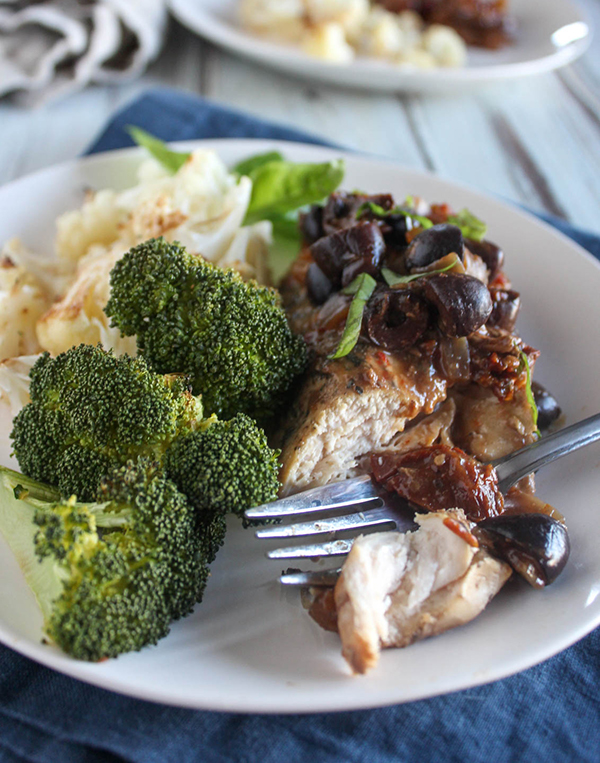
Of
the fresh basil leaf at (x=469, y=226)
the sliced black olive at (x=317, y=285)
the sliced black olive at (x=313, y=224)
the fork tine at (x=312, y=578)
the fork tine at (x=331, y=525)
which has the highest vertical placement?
the fresh basil leaf at (x=469, y=226)

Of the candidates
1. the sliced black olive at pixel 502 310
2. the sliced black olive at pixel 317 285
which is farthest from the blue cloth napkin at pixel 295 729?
the sliced black olive at pixel 317 285

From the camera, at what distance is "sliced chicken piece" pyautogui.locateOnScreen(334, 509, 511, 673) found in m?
2.25

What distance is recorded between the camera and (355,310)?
2967mm

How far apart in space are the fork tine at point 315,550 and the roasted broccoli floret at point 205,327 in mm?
707

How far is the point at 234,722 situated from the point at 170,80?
6.32 m

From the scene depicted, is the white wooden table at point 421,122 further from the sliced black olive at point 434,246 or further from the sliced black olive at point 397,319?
the sliced black olive at point 397,319

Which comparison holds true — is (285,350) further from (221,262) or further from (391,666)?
(391,666)

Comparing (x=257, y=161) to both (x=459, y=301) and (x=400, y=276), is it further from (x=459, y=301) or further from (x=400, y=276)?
(x=459, y=301)

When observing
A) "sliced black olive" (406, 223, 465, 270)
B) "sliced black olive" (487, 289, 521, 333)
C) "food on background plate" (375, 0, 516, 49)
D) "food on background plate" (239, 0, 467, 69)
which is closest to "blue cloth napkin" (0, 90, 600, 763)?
"sliced black olive" (487, 289, 521, 333)

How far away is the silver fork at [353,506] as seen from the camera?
8.14ft

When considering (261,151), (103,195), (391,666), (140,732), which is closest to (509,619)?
(391,666)

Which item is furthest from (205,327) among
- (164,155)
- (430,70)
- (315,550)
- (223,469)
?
(430,70)

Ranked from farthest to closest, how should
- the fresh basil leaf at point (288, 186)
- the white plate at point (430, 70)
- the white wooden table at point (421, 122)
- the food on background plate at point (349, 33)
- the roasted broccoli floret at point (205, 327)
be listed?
1. the food on background plate at point (349, 33)
2. the white plate at point (430, 70)
3. the white wooden table at point (421, 122)
4. the fresh basil leaf at point (288, 186)
5. the roasted broccoli floret at point (205, 327)

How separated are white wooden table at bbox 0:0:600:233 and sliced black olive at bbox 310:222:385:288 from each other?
9.46 feet
